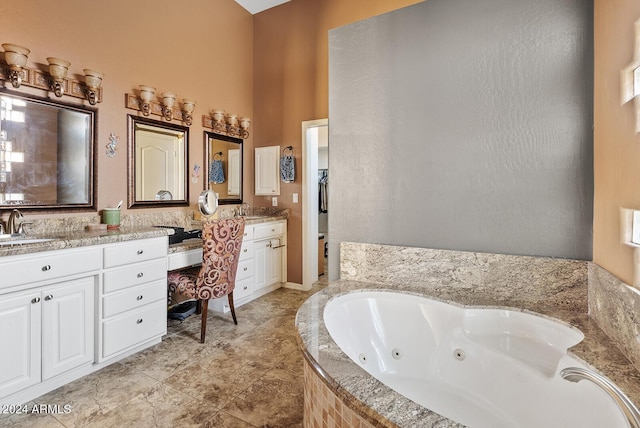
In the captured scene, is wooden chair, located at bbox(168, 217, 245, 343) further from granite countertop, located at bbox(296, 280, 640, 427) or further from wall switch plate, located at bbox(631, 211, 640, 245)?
wall switch plate, located at bbox(631, 211, 640, 245)

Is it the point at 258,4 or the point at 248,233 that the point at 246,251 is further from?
the point at 258,4

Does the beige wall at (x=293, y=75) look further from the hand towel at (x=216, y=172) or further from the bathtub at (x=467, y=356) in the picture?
the bathtub at (x=467, y=356)

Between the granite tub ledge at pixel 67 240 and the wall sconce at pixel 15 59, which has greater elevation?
the wall sconce at pixel 15 59

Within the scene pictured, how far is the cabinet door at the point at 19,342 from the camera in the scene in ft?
5.17

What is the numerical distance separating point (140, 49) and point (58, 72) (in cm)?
89

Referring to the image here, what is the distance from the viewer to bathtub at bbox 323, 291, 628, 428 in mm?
1233

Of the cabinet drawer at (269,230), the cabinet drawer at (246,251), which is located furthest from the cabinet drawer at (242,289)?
the cabinet drawer at (269,230)

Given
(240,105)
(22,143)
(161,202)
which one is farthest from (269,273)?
(22,143)

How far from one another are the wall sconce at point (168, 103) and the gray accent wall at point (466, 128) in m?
1.77

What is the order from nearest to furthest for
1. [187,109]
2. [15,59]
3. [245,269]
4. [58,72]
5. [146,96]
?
[15,59] → [58,72] → [146,96] → [187,109] → [245,269]

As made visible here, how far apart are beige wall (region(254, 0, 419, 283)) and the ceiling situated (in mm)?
65

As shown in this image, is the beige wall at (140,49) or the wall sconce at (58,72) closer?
the wall sconce at (58,72)

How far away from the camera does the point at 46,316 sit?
1.73 m

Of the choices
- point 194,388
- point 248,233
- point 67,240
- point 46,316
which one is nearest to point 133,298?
point 46,316
